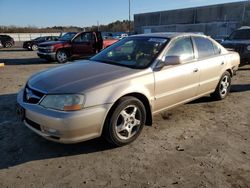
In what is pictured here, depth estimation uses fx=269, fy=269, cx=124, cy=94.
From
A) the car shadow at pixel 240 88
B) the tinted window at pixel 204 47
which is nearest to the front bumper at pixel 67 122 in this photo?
the tinted window at pixel 204 47

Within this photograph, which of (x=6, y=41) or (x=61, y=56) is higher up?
(x=6, y=41)

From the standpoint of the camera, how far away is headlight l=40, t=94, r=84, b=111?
3369 millimetres

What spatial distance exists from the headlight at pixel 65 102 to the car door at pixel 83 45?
35.5 feet

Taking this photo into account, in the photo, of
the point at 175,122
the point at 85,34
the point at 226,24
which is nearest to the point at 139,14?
the point at 226,24

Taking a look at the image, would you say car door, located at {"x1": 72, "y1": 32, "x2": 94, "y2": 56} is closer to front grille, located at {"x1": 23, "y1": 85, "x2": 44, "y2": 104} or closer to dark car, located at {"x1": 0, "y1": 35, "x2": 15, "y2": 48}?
front grille, located at {"x1": 23, "y1": 85, "x2": 44, "y2": 104}

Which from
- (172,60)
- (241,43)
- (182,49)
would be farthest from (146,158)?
(241,43)

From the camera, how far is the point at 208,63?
5.36 metres

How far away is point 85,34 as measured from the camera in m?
14.4

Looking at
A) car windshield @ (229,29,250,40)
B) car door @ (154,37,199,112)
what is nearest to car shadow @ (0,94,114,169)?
car door @ (154,37,199,112)

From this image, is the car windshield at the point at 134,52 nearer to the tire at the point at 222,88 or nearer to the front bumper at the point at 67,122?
the front bumper at the point at 67,122

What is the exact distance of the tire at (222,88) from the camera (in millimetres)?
6039

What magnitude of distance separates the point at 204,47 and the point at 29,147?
378 centimetres

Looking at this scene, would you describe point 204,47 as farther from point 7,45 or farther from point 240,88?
point 7,45

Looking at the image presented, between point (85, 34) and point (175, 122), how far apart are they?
10596 mm
